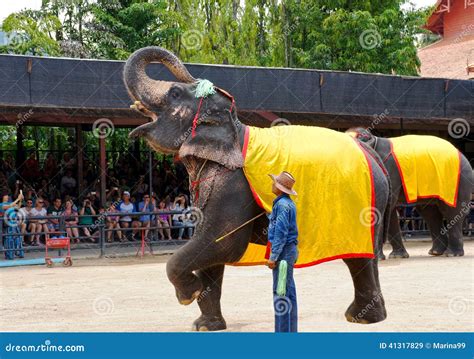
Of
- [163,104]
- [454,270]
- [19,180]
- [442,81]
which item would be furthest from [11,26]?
[163,104]

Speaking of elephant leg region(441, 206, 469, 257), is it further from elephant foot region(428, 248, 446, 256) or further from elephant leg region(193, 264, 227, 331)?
elephant leg region(193, 264, 227, 331)

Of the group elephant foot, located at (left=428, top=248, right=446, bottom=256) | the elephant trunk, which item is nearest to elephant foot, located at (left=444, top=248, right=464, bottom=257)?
elephant foot, located at (left=428, top=248, right=446, bottom=256)

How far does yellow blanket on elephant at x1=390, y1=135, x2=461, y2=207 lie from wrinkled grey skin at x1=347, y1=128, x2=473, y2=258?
0.12m

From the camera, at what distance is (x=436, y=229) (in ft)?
52.4

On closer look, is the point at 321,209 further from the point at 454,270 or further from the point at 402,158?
the point at 402,158

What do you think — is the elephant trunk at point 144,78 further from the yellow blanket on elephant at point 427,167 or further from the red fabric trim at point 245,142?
the yellow blanket on elephant at point 427,167

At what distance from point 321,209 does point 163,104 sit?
173cm

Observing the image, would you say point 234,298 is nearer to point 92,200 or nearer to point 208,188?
point 208,188

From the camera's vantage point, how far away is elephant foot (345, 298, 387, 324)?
8023mm

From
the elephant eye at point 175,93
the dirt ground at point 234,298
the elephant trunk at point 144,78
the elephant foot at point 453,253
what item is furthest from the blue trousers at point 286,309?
the elephant foot at point 453,253

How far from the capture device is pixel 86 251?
17.6m

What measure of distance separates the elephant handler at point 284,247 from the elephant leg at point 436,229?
9.22m

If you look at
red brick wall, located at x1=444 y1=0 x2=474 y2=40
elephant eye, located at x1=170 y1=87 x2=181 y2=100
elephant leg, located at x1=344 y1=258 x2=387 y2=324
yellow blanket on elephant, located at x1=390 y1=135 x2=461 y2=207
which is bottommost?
elephant leg, located at x1=344 y1=258 x2=387 y2=324

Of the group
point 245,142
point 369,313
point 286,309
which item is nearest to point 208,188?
point 245,142
